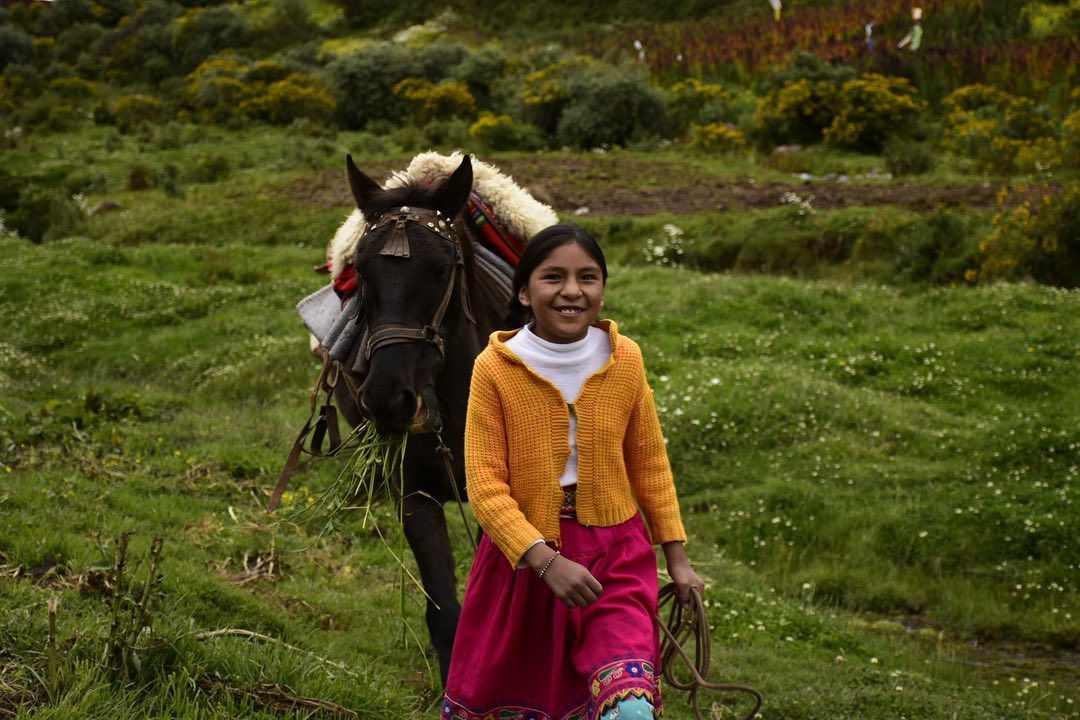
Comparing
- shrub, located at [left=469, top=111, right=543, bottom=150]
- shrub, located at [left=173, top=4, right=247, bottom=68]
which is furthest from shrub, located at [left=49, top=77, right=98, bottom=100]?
shrub, located at [left=469, top=111, right=543, bottom=150]

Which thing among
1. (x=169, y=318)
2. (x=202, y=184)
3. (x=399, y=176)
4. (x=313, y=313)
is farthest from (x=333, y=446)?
(x=202, y=184)

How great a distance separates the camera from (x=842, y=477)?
8.28 meters

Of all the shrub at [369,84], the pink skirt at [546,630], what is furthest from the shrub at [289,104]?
the pink skirt at [546,630]

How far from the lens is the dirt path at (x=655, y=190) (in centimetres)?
1673

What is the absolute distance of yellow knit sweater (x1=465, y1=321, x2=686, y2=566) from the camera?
2963 millimetres

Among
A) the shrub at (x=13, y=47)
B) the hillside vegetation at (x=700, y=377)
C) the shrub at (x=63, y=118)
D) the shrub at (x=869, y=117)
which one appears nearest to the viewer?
the hillside vegetation at (x=700, y=377)

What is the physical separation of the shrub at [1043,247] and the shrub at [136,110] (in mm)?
29930

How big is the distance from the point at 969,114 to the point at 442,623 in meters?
22.5

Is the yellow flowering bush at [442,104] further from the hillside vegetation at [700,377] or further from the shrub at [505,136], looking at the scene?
the shrub at [505,136]

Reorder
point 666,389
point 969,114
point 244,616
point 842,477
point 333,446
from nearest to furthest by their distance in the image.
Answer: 1. point 244,616
2. point 333,446
3. point 842,477
4. point 666,389
5. point 969,114

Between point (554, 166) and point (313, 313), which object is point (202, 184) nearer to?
point (554, 166)

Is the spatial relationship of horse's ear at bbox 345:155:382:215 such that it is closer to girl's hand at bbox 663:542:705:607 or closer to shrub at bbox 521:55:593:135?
girl's hand at bbox 663:542:705:607

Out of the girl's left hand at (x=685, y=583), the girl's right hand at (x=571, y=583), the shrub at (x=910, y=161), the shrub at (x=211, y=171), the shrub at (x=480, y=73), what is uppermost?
the shrub at (x=480, y=73)

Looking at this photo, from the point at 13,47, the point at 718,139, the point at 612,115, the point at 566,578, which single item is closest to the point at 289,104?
the point at 612,115
